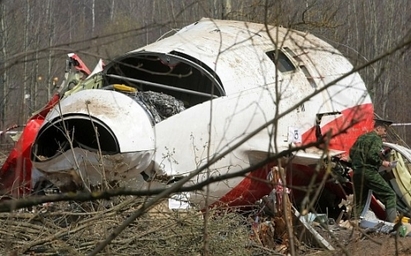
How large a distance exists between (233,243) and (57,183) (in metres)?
2.21

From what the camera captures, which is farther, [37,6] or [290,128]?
[37,6]

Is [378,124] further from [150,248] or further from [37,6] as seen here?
[37,6]

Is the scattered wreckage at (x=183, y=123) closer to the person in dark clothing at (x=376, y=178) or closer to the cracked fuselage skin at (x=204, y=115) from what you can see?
the cracked fuselage skin at (x=204, y=115)

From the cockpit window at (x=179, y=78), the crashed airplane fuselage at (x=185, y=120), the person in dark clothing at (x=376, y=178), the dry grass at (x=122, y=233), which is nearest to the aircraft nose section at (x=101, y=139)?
the crashed airplane fuselage at (x=185, y=120)

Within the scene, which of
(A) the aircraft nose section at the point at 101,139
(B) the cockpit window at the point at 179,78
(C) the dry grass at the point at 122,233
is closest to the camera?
(C) the dry grass at the point at 122,233

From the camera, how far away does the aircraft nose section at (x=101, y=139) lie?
7273 millimetres

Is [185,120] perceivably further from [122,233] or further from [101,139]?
[122,233]

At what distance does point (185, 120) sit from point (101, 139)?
34.2 inches

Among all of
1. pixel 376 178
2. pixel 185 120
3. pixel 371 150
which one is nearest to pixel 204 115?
pixel 185 120

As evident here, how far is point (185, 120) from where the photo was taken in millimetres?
7711

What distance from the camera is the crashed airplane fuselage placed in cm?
734

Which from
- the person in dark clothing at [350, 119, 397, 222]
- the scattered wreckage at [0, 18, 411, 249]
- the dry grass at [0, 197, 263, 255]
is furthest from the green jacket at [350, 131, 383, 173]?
the dry grass at [0, 197, 263, 255]

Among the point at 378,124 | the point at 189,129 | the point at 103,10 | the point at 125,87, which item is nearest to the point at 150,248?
the point at 189,129

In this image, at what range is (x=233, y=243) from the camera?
6410 millimetres
